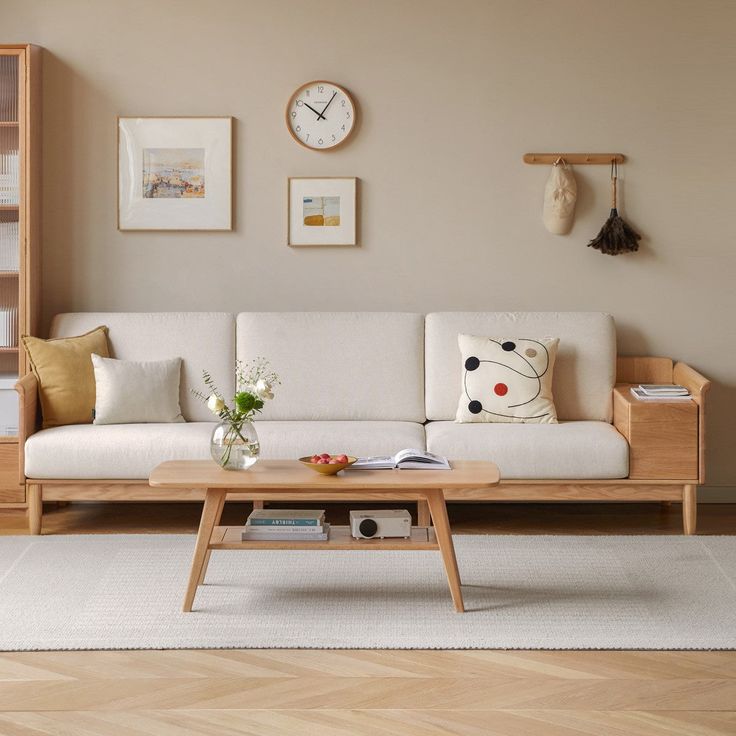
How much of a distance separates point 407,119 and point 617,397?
1652 millimetres

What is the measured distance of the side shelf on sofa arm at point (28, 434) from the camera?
3.95 meters

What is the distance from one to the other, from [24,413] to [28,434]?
0.30ft

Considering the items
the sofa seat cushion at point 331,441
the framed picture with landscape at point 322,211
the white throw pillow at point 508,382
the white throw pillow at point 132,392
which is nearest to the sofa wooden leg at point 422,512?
the sofa seat cushion at point 331,441

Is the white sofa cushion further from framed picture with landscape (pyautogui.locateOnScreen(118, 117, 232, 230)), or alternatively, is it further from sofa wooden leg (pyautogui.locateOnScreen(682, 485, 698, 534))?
sofa wooden leg (pyautogui.locateOnScreen(682, 485, 698, 534))

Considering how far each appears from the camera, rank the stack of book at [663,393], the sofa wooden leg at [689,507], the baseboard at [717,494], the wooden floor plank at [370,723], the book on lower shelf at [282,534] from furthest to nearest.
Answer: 1. the baseboard at [717,494]
2. the stack of book at [663,393]
3. the sofa wooden leg at [689,507]
4. the book on lower shelf at [282,534]
5. the wooden floor plank at [370,723]

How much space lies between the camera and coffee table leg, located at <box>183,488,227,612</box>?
3.08 metres

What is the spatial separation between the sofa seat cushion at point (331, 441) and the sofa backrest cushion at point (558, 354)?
18.4 inches

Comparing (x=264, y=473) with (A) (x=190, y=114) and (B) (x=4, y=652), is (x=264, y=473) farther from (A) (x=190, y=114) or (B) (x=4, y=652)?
(A) (x=190, y=114)

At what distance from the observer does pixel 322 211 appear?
15.3 ft

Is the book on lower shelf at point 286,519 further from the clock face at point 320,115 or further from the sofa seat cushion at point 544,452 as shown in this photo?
the clock face at point 320,115

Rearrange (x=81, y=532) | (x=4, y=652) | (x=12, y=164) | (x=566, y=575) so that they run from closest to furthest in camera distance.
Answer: (x=4, y=652), (x=566, y=575), (x=81, y=532), (x=12, y=164)

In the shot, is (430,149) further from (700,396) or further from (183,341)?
(700,396)

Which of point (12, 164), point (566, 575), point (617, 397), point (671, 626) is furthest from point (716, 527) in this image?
point (12, 164)

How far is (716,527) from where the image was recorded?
420 centimetres
